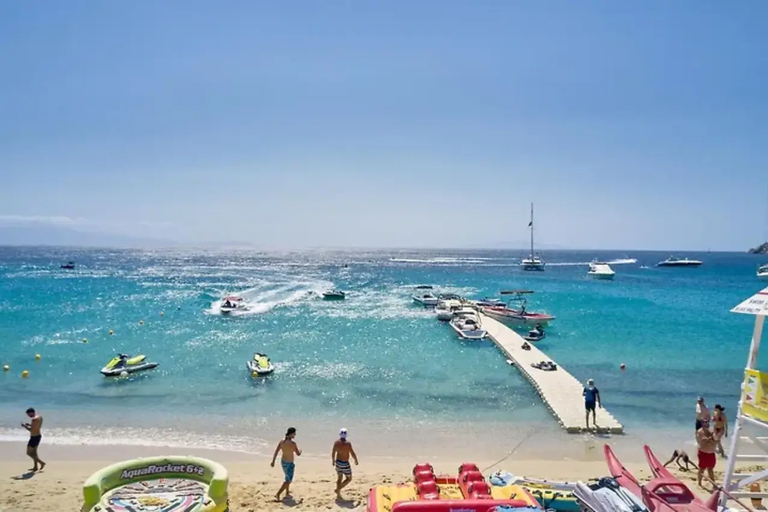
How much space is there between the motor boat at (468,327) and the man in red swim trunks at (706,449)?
19.3 meters

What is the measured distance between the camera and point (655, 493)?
820 centimetres

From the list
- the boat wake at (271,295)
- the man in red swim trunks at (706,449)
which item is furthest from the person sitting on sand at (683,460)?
the boat wake at (271,295)

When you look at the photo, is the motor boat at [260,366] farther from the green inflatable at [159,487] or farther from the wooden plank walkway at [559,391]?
the green inflatable at [159,487]

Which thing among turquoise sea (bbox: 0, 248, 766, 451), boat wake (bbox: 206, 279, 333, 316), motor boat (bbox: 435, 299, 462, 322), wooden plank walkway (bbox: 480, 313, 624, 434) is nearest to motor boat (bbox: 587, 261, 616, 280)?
turquoise sea (bbox: 0, 248, 766, 451)

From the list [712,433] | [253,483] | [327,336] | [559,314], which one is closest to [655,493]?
[712,433]

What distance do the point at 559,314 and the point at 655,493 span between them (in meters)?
36.2

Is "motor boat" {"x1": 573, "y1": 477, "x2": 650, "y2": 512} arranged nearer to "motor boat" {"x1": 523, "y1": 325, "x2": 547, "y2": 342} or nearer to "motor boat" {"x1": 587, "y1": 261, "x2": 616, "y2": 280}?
"motor boat" {"x1": 523, "y1": 325, "x2": 547, "y2": 342}

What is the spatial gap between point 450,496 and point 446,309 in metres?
32.4

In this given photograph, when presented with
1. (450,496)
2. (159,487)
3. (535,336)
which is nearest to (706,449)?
(450,496)

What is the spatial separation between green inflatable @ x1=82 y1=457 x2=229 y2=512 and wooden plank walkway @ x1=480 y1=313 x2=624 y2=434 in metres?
10.4

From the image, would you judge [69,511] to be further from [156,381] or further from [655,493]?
[156,381]

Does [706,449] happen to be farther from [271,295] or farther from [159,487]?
[271,295]

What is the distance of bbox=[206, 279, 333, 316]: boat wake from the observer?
146 ft

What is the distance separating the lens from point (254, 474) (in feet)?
39.9
